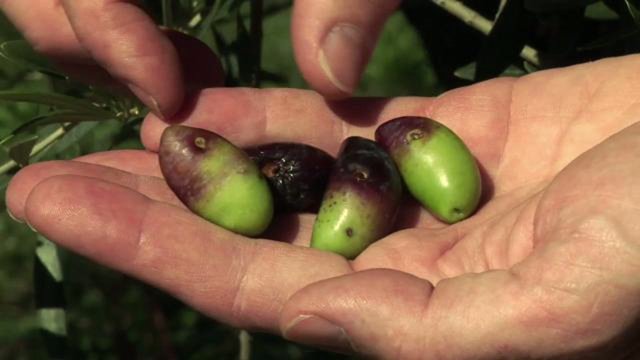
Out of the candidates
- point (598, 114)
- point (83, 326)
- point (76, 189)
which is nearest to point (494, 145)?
point (598, 114)

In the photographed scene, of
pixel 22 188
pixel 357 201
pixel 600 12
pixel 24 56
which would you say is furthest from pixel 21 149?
pixel 600 12

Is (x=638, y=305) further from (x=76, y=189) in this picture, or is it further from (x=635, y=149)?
(x=76, y=189)

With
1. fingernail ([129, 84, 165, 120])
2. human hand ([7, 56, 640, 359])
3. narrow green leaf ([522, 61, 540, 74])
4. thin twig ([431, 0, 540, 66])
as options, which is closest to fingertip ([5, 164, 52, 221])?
human hand ([7, 56, 640, 359])

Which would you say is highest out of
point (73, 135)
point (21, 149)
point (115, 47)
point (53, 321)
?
point (115, 47)

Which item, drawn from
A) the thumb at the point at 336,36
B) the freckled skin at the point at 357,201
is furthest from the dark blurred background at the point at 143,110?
the freckled skin at the point at 357,201

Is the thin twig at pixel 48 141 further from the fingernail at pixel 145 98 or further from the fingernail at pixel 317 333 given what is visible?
the fingernail at pixel 317 333

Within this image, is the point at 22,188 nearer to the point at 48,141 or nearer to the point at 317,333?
the point at 48,141
